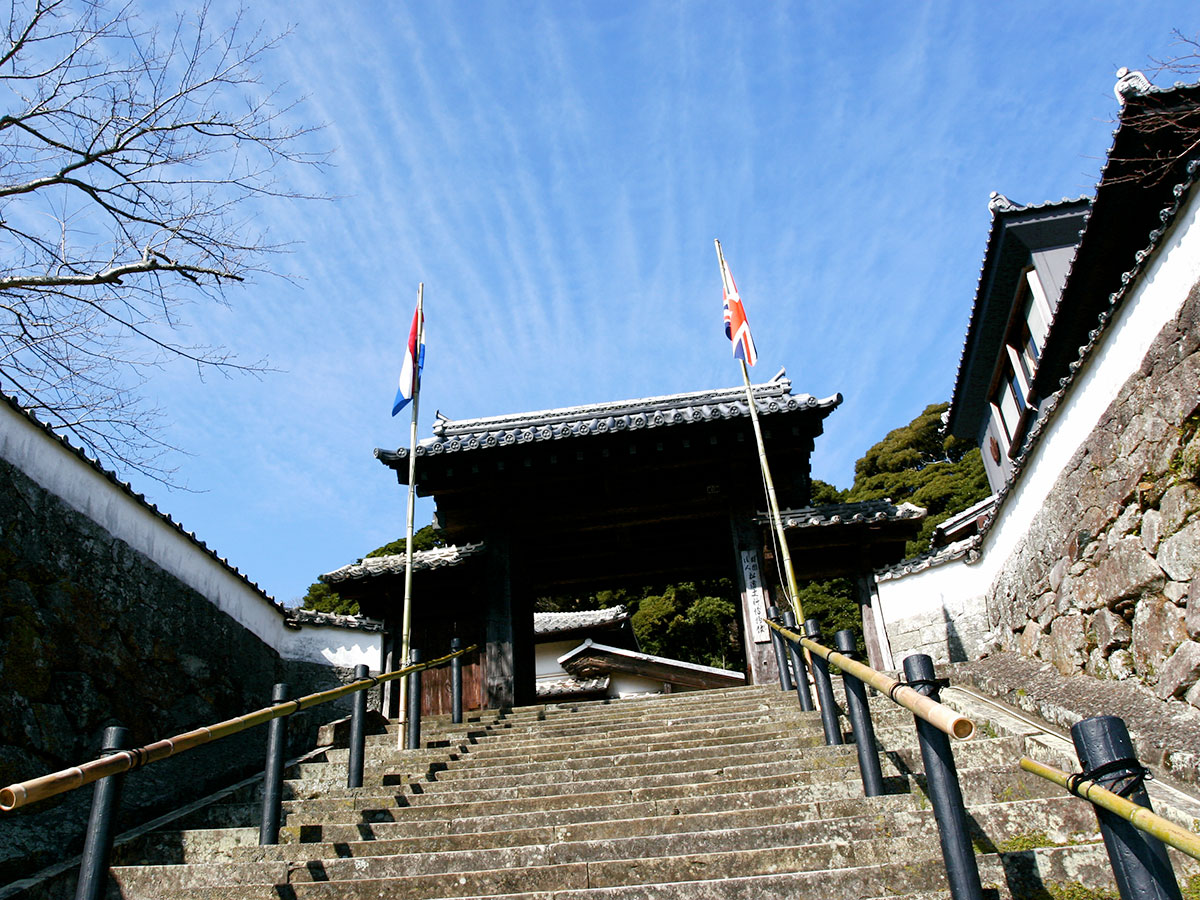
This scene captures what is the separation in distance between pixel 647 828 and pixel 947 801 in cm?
193

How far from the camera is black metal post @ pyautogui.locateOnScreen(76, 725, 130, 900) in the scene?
10.4 feet

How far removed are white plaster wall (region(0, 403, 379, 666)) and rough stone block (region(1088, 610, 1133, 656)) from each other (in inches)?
331

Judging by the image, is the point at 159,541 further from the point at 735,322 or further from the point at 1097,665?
the point at 1097,665

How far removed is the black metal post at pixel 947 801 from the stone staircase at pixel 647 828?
1.98 ft

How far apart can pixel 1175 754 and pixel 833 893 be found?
2188 mm

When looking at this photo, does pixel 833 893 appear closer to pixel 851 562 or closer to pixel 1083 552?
pixel 1083 552

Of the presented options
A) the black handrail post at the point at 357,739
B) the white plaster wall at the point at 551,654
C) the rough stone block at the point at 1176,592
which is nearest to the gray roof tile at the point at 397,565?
the black handrail post at the point at 357,739

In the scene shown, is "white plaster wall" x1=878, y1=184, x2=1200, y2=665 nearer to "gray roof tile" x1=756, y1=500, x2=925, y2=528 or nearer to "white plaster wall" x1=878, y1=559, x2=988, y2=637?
"white plaster wall" x1=878, y1=559, x2=988, y2=637

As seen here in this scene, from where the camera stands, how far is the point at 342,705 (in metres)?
10.8

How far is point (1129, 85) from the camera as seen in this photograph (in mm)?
9039

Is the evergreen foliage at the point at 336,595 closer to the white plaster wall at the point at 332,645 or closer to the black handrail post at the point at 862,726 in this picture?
the white plaster wall at the point at 332,645

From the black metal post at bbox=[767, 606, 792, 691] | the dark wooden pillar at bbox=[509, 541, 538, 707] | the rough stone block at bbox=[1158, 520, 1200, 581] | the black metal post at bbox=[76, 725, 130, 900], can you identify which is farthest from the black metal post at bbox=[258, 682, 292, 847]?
the rough stone block at bbox=[1158, 520, 1200, 581]

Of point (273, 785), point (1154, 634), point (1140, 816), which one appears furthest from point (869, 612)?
point (1140, 816)

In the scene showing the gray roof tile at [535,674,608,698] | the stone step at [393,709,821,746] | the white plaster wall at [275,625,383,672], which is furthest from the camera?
the gray roof tile at [535,674,608,698]
